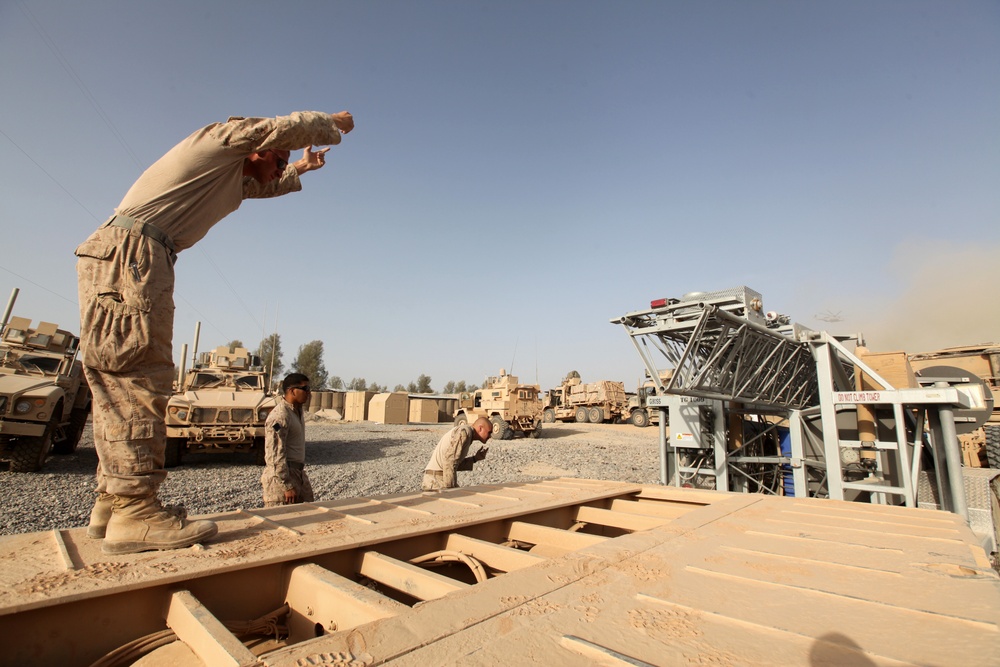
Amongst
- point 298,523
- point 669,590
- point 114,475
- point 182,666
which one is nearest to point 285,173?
point 114,475

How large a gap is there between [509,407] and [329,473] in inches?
427

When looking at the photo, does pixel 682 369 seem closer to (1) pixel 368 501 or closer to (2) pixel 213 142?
(1) pixel 368 501

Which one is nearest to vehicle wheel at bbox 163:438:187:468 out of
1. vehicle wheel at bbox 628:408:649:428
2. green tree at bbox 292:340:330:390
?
vehicle wheel at bbox 628:408:649:428

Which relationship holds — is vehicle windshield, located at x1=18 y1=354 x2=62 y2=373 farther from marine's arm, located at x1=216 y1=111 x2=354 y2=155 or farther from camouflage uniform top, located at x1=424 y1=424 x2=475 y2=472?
marine's arm, located at x1=216 y1=111 x2=354 y2=155

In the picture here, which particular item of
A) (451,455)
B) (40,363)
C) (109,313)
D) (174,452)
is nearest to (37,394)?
(40,363)

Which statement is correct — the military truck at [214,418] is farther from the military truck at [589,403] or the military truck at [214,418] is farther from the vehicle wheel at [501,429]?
the military truck at [589,403]

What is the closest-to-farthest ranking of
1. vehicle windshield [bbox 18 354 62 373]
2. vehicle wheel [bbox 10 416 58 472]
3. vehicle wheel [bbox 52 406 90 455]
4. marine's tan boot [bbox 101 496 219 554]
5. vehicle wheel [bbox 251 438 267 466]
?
marine's tan boot [bbox 101 496 219 554]
vehicle wheel [bbox 10 416 58 472]
vehicle windshield [bbox 18 354 62 373]
vehicle wheel [bbox 251 438 267 466]
vehicle wheel [bbox 52 406 90 455]

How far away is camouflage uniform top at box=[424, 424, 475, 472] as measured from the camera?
471 cm

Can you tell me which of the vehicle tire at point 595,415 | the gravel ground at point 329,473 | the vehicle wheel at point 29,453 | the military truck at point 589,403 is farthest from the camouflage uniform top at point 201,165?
the vehicle tire at point 595,415

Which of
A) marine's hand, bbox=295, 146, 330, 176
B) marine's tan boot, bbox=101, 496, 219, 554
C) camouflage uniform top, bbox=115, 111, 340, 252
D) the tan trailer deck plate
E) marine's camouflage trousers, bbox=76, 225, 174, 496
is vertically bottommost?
the tan trailer deck plate

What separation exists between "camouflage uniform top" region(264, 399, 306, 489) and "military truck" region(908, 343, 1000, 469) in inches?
499

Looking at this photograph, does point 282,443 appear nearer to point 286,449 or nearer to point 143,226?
point 286,449

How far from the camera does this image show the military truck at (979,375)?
1070cm

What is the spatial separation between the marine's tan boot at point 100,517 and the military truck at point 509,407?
1718cm
